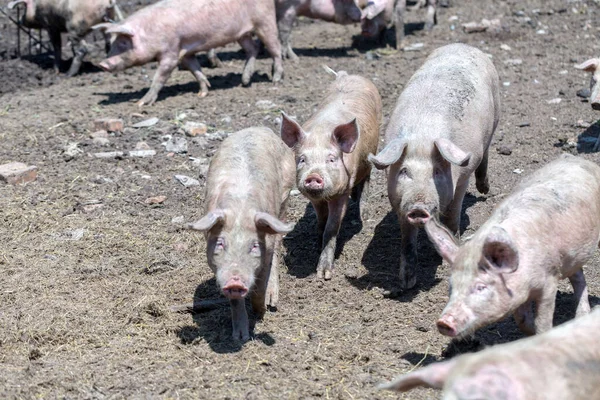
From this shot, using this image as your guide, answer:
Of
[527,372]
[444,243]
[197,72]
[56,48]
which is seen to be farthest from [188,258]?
[56,48]

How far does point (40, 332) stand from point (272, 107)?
5.19 m

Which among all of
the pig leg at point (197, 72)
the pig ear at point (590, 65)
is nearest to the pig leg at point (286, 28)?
the pig leg at point (197, 72)

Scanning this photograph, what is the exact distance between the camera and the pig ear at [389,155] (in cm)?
627

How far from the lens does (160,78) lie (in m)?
11.2

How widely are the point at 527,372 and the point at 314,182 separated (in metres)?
3.46

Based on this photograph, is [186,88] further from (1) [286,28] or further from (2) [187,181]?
(2) [187,181]

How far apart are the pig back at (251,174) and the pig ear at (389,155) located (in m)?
0.72

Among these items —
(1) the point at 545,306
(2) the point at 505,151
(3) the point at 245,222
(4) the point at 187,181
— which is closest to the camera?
(1) the point at 545,306

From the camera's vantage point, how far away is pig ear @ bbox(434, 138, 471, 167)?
623 centimetres

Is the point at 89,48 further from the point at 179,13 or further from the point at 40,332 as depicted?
the point at 40,332

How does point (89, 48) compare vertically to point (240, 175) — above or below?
below

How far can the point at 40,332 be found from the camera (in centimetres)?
575

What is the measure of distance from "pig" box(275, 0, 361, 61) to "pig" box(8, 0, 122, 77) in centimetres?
232

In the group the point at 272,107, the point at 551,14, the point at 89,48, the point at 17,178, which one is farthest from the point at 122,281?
the point at 551,14
